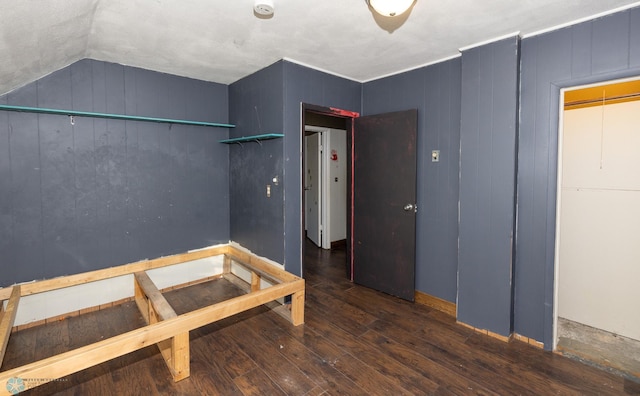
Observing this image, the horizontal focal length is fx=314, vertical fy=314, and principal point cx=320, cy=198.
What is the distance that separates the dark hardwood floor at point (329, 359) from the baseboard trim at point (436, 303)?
0.09 m

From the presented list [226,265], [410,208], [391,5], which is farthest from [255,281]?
[391,5]

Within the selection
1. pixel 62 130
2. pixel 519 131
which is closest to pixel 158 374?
pixel 62 130

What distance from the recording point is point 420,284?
326 cm

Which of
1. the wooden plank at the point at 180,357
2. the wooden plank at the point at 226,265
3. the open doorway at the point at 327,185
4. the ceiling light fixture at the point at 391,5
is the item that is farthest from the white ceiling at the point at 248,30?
the wooden plank at the point at 226,265

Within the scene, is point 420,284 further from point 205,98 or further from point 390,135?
point 205,98

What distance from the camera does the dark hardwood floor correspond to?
201 cm

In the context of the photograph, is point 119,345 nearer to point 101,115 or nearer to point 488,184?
point 101,115

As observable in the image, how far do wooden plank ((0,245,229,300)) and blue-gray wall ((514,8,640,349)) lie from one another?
3.19 m

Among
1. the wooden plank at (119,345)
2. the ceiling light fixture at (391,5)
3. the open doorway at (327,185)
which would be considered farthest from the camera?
the open doorway at (327,185)

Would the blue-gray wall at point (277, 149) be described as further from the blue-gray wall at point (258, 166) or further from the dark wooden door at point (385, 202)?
the dark wooden door at point (385, 202)

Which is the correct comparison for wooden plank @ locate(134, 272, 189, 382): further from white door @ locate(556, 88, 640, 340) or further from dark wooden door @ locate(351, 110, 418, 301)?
white door @ locate(556, 88, 640, 340)

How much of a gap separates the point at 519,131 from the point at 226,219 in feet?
10.7

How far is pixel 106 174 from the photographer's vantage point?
3158mm

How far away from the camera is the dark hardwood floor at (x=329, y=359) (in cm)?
201
